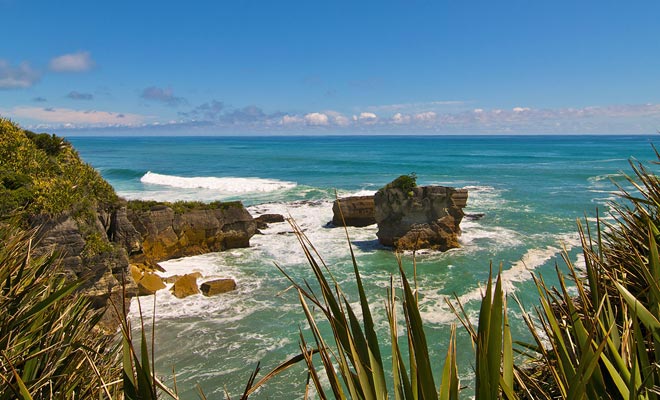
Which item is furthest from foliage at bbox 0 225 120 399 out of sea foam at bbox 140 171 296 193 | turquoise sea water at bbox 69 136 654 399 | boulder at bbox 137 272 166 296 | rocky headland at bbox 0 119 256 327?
sea foam at bbox 140 171 296 193

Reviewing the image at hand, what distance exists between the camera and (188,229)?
848 inches

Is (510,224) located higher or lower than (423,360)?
lower

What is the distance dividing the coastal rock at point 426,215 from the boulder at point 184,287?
1075cm

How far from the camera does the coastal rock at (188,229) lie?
20.0 meters

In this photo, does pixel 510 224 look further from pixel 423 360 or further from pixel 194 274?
pixel 423 360

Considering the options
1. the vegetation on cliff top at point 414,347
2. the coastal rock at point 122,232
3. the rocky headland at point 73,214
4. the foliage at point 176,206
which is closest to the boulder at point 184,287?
the rocky headland at point 73,214

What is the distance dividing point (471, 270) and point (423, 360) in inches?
749

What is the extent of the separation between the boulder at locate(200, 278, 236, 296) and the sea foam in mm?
29640

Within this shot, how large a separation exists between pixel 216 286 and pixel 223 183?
36879 mm

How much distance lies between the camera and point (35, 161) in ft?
43.1

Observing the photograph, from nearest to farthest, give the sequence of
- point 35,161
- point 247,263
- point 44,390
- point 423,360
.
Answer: point 423,360 < point 44,390 < point 35,161 < point 247,263

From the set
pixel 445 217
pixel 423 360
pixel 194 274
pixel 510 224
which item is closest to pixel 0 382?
pixel 423 360

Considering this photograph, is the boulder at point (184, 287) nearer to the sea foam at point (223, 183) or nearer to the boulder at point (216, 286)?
the boulder at point (216, 286)

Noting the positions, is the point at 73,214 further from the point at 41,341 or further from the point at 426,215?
the point at 426,215
